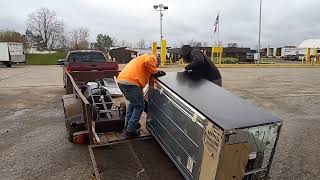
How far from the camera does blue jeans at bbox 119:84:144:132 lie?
4867 millimetres

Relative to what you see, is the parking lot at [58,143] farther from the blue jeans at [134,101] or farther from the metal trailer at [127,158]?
Result: the blue jeans at [134,101]

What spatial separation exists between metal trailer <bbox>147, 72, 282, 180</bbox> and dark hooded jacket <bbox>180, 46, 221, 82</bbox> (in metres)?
0.70

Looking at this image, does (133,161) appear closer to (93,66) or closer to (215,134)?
(215,134)

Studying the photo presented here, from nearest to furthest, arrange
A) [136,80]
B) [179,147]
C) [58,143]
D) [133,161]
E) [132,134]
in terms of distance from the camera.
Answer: [179,147], [133,161], [136,80], [132,134], [58,143]

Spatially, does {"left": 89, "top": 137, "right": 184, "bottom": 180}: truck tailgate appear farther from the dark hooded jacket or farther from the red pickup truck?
the red pickup truck

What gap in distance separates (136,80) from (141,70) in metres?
0.18

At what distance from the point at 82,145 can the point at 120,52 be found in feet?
133

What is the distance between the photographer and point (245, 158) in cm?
308

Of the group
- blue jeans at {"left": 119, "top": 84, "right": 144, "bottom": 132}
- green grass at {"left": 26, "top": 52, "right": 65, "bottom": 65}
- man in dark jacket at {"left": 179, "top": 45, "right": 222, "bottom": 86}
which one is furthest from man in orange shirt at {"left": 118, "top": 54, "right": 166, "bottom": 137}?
green grass at {"left": 26, "top": 52, "right": 65, "bottom": 65}

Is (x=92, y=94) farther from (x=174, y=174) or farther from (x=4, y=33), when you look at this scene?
(x=4, y=33)

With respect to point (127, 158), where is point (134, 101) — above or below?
above

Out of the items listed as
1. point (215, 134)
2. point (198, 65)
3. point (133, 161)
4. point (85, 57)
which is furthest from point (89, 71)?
point (215, 134)

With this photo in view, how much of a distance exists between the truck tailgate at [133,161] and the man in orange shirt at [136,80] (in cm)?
35

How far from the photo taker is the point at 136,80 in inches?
190
